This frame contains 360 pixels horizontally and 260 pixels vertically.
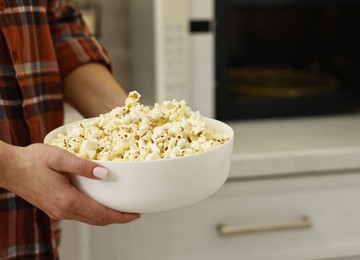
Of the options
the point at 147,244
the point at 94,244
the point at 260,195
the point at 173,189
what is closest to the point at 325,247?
the point at 260,195

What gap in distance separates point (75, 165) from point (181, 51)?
69 cm

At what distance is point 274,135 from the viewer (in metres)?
1.38

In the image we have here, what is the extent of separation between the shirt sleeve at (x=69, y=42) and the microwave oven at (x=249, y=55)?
28cm

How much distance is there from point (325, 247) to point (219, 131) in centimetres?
60

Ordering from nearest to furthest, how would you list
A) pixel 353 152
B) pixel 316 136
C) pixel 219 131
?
pixel 219 131 → pixel 353 152 → pixel 316 136

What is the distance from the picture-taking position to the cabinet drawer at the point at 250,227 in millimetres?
1258

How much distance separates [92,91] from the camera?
987mm

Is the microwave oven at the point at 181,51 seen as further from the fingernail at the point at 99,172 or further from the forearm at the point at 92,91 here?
the fingernail at the point at 99,172

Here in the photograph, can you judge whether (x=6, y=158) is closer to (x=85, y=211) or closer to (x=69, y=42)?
(x=85, y=211)

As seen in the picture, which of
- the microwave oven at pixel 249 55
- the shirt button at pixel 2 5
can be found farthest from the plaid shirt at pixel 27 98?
the microwave oven at pixel 249 55

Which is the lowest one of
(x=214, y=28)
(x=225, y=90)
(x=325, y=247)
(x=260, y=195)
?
(x=325, y=247)

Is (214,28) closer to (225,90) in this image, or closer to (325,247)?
(225,90)

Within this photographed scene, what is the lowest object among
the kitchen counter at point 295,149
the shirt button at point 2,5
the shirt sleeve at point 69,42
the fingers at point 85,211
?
the kitchen counter at point 295,149

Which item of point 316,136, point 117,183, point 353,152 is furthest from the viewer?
point 316,136
